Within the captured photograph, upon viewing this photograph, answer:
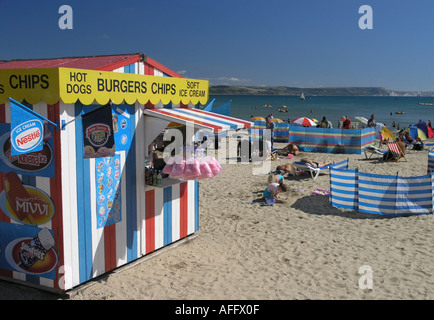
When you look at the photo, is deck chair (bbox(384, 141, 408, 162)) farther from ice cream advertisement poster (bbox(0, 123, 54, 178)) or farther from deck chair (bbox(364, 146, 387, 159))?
ice cream advertisement poster (bbox(0, 123, 54, 178))

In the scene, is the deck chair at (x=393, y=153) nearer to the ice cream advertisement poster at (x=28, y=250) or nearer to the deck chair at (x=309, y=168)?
the deck chair at (x=309, y=168)

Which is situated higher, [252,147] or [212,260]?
[252,147]

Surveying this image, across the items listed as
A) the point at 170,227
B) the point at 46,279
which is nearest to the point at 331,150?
the point at 170,227

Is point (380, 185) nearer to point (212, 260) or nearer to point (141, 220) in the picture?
point (212, 260)

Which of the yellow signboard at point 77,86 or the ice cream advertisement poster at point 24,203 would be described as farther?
the ice cream advertisement poster at point 24,203

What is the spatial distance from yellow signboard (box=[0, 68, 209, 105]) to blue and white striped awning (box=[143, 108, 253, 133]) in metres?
0.24

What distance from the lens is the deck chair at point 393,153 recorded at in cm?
1555

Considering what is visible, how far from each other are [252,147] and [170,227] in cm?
945

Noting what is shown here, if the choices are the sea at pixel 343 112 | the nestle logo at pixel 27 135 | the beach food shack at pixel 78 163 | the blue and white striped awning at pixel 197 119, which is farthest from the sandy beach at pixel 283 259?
the sea at pixel 343 112

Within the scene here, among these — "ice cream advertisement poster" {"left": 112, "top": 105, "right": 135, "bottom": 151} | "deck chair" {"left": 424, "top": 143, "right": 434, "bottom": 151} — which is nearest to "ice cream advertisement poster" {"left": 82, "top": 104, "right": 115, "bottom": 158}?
"ice cream advertisement poster" {"left": 112, "top": 105, "right": 135, "bottom": 151}

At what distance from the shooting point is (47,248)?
5266 millimetres

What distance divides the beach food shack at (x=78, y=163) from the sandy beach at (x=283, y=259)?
383mm

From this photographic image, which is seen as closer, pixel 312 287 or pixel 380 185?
pixel 312 287

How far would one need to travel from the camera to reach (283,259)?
6641mm
